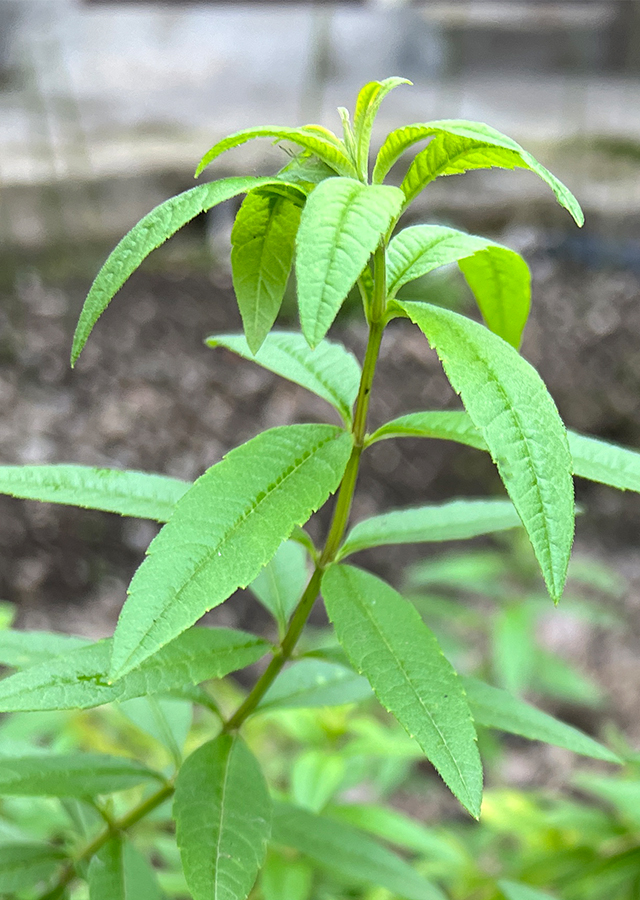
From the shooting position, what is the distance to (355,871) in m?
0.70

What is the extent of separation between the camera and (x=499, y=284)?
1.81ft

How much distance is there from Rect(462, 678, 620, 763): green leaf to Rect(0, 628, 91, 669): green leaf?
0.32 metres

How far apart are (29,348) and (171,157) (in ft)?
3.79

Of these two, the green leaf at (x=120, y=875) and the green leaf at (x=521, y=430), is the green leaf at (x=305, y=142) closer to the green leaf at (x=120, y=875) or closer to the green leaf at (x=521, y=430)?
the green leaf at (x=521, y=430)

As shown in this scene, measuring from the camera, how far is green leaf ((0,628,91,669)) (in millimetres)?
641

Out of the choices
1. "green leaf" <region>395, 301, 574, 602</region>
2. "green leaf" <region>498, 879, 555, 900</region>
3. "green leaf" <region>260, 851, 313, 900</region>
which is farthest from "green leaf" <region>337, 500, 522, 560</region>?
"green leaf" <region>260, 851, 313, 900</region>

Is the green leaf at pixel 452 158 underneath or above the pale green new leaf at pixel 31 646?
above

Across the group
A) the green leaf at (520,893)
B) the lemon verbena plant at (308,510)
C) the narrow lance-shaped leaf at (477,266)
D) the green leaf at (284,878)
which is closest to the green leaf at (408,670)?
the lemon verbena plant at (308,510)

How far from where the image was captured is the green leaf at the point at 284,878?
0.89 metres

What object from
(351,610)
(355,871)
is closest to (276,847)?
(355,871)

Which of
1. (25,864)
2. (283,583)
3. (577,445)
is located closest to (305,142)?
(577,445)

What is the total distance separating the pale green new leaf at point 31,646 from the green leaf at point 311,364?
270mm

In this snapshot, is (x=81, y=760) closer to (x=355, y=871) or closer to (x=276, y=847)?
(x=355, y=871)

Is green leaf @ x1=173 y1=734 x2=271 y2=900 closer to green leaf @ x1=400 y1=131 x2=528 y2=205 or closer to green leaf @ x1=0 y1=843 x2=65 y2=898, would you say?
green leaf @ x1=0 y1=843 x2=65 y2=898
